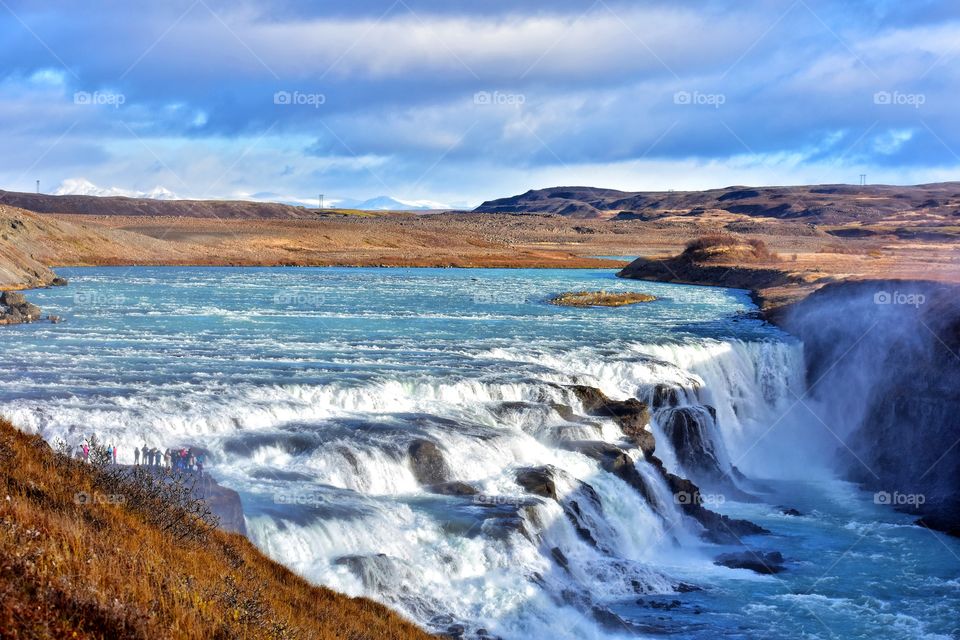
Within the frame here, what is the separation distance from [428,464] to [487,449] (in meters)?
1.82

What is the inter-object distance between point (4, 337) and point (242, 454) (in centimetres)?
1795

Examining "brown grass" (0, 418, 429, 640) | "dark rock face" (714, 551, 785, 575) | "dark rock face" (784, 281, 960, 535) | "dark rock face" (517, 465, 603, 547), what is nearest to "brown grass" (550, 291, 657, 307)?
"dark rock face" (784, 281, 960, 535)

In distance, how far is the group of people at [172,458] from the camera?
18.5 m

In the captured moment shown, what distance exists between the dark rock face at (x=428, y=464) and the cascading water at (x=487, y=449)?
41mm

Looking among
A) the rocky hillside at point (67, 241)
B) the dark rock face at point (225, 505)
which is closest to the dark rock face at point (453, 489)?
the dark rock face at point (225, 505)

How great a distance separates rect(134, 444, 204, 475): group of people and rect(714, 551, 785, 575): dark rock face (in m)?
12.0

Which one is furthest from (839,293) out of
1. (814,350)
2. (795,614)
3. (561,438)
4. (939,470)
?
(795,614)

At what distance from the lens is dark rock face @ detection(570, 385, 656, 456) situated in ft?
83.5

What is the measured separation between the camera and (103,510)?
10.3 metres

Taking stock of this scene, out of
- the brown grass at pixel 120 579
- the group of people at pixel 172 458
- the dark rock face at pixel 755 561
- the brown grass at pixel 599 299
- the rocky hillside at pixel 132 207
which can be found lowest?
the dark rock face at pixel 755 561

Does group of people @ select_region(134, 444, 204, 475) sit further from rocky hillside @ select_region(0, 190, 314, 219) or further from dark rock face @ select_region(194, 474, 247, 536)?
rocky hillside @ select_region(0, 190, 314, 219)

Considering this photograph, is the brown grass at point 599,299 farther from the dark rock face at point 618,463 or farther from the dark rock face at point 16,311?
the dark rock face at point 618,463

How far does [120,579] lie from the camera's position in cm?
793

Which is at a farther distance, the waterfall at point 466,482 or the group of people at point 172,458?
the group of people at point 172,458
